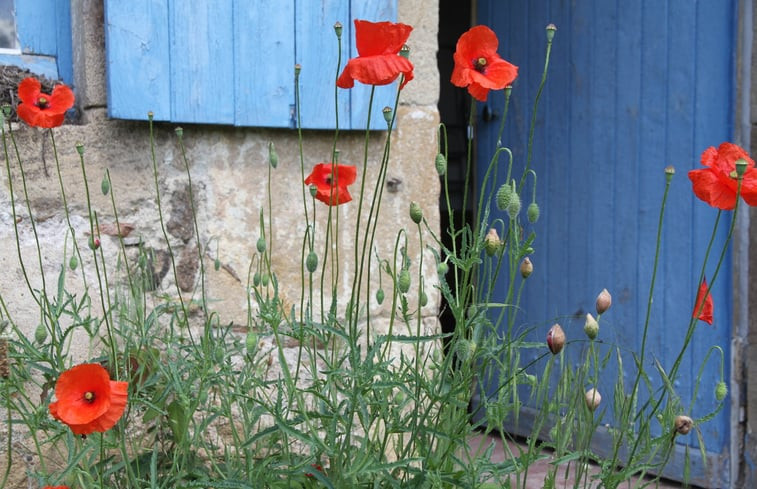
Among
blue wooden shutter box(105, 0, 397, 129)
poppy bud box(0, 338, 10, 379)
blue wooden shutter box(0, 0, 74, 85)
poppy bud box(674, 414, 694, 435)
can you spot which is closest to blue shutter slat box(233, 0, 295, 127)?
blue wooden shutter box(105, 0, 397, 129)

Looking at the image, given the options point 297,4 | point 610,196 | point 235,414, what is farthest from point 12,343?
point 610,196

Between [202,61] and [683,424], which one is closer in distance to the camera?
[683,424]

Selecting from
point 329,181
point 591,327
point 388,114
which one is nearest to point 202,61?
point 329,181

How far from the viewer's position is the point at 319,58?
2697 millimetres

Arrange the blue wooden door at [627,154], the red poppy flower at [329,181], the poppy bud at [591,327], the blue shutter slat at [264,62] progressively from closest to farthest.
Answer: the poppy bud at [591,327]
the red poppy flower at [329,181]
the blue shutter slat at [264,62]
the blue wooden door at [627,154]

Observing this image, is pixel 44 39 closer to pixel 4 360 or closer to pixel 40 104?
pixel 40 104

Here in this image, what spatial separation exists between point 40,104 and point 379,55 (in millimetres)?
915

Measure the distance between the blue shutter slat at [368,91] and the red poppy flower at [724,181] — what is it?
139cm

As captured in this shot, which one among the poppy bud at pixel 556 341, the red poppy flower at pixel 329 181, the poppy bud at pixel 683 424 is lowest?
the poppy bud at pixel 683 424

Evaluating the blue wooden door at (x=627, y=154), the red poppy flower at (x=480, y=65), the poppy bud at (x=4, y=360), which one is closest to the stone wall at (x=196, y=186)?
the poppy bud at (x=4, y=360)

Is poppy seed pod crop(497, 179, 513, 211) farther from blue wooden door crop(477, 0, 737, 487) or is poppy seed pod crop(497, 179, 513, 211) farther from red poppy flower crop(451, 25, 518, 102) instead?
blue wooden door crop(477, 0, 737, 487)

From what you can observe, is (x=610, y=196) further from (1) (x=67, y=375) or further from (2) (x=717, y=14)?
(1) (x=67, y=375)

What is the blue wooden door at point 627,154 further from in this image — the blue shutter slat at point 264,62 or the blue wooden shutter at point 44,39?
the blue wooden shutter at point 44,39

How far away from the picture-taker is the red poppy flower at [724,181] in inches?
56.2
